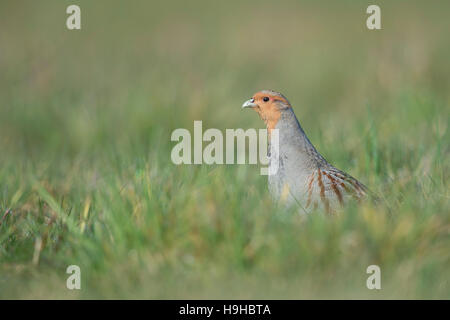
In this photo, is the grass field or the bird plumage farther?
the bird plumage

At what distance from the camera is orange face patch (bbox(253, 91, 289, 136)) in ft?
13.1

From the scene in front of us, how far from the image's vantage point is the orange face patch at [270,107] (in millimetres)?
4000

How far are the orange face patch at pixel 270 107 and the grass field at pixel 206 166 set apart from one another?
383 millimetres

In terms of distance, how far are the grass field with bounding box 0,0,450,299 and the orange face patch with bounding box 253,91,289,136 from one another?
38cm

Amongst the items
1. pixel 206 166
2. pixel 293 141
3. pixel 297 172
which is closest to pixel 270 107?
pixel 293 141

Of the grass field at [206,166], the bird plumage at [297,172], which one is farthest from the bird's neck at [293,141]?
the grass field at [206,166]

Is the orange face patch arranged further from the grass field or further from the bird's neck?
the grass field

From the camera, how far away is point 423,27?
31.0 feet

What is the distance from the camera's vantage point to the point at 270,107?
4051 millimetres

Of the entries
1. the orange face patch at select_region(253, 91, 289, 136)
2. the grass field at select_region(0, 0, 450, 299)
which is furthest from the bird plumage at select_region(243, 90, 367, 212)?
the grass field at select_region(0, 0, 450, 299)

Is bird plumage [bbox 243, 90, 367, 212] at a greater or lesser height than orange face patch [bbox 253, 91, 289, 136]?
lesser

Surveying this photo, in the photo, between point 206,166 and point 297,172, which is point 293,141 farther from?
point 206,166

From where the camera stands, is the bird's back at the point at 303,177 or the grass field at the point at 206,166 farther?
the bird's back at the point at 303,177

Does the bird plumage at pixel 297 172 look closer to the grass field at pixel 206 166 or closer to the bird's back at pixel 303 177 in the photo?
the bird's back at pixel 303 177
